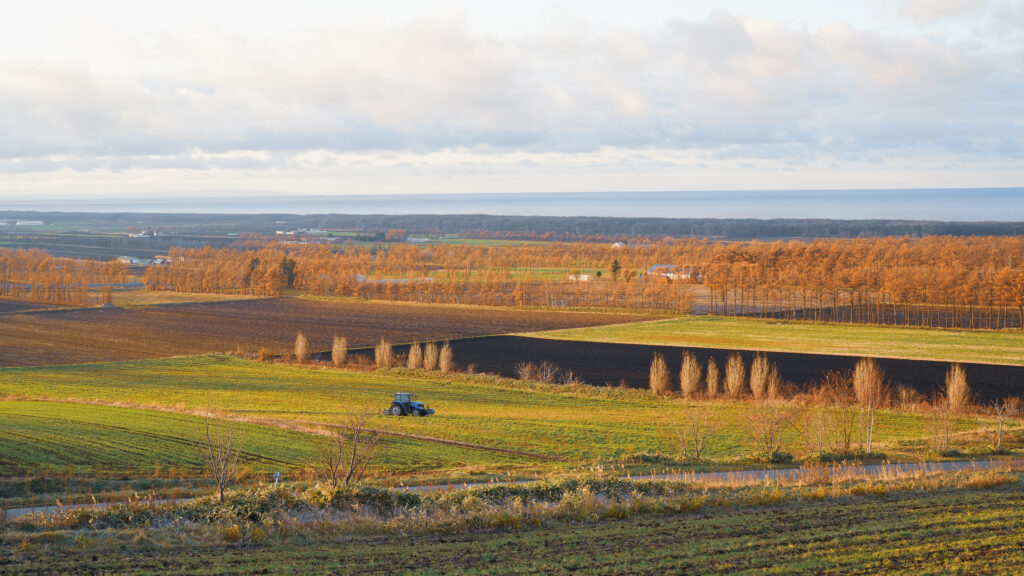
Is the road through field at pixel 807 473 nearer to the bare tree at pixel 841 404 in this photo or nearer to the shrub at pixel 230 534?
the bare tree at pixel 841 404

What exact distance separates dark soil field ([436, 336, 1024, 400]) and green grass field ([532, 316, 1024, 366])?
2.94 metres

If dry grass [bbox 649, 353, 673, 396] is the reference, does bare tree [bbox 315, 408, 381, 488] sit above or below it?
above

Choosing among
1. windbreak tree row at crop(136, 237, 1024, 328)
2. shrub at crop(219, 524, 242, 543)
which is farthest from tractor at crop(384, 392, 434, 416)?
windbreak tree row at crop(136, 237, 1024, 328)

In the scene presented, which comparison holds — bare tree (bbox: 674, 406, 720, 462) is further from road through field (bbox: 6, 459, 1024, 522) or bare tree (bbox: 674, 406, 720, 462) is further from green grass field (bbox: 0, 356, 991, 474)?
road through field (bbox: 6, 459, 1024, 522)

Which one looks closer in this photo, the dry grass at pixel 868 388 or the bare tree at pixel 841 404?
the bare tree at pixel 841 404

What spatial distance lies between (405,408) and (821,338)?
4319 centimetres

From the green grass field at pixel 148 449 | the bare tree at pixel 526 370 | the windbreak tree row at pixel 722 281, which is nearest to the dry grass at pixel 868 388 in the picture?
the bare tree at pixel 526 370

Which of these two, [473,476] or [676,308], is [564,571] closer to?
[473,476]

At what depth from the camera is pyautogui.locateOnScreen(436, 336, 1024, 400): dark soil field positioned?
48.1 metres

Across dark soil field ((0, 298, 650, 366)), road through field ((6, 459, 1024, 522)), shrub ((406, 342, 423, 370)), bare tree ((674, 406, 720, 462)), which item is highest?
road through field ((6, 459, 1024, 522))

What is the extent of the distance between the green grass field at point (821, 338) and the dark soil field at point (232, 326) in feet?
27.4

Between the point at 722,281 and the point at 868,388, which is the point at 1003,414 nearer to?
the point at 868,388

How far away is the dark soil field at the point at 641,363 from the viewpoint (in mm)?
48125

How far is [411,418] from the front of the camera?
117 feet
